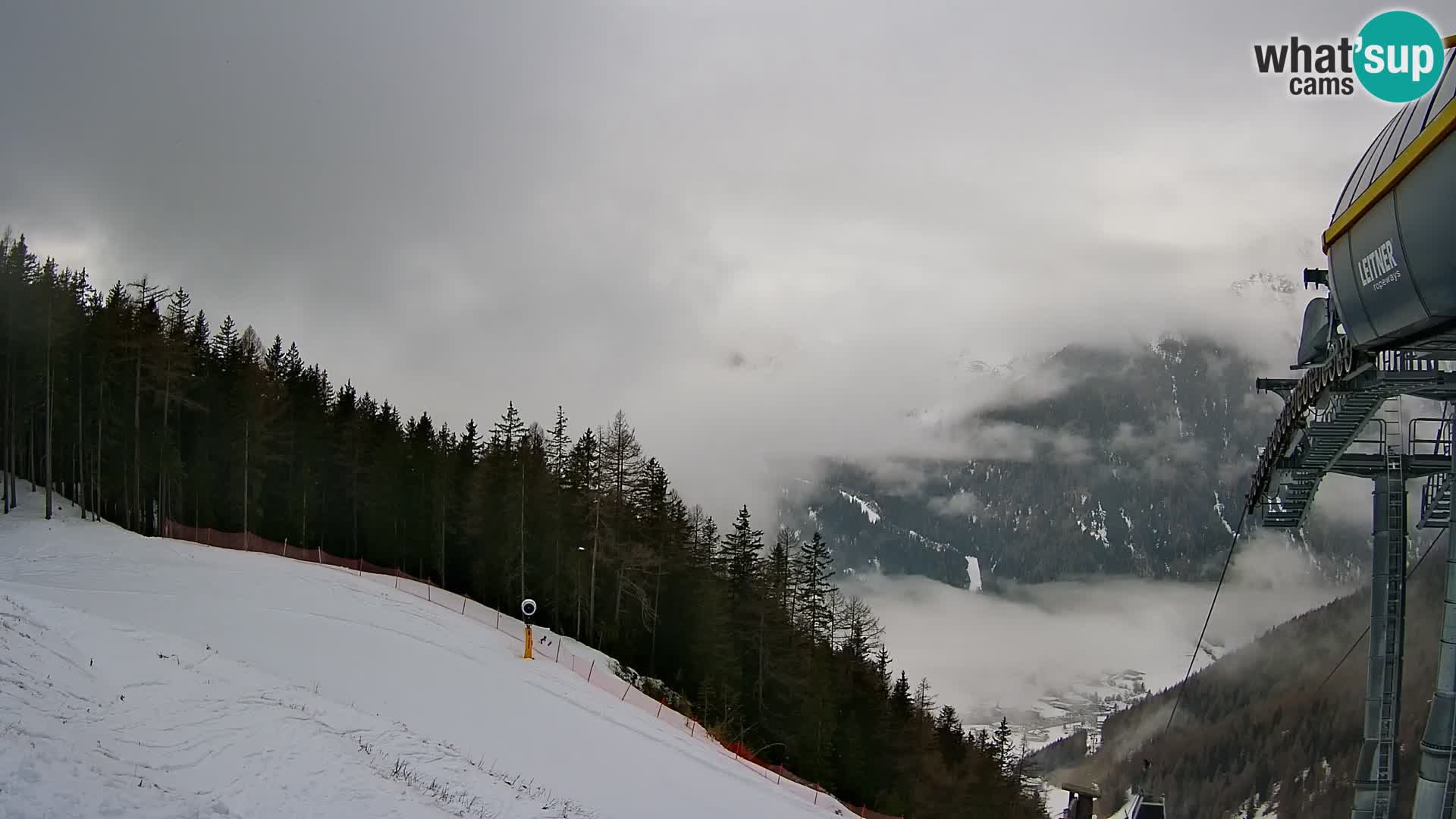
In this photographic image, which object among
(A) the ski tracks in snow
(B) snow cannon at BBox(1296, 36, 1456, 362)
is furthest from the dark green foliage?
(B) snow cannon at BBox(1296, 36, 1456, 362)

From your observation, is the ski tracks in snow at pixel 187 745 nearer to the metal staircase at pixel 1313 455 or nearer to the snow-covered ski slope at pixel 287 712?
the snow-covered ski slope at pixel 287 712

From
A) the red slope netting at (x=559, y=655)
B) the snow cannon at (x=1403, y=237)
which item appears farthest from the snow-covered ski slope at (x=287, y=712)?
the snow cannon at (x=1403, y=237)

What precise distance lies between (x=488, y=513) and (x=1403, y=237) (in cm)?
5013

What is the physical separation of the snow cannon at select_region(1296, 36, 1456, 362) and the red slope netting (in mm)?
21867

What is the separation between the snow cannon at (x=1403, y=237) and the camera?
8.13 meters

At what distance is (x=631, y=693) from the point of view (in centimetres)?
3369

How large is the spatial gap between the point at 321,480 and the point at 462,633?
33.9 meters

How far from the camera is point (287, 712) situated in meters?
16.0

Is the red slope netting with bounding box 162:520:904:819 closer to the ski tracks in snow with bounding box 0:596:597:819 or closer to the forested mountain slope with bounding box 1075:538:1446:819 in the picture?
the ski tracks in snow with bounding box 0:596:597:819

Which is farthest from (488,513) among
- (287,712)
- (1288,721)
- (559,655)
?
(1288,721)

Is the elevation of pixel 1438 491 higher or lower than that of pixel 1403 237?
lower

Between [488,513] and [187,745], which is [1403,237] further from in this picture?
[488,513]

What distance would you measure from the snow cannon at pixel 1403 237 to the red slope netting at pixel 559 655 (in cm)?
2187

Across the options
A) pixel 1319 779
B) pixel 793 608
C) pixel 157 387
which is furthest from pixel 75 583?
pixel 1319 779
